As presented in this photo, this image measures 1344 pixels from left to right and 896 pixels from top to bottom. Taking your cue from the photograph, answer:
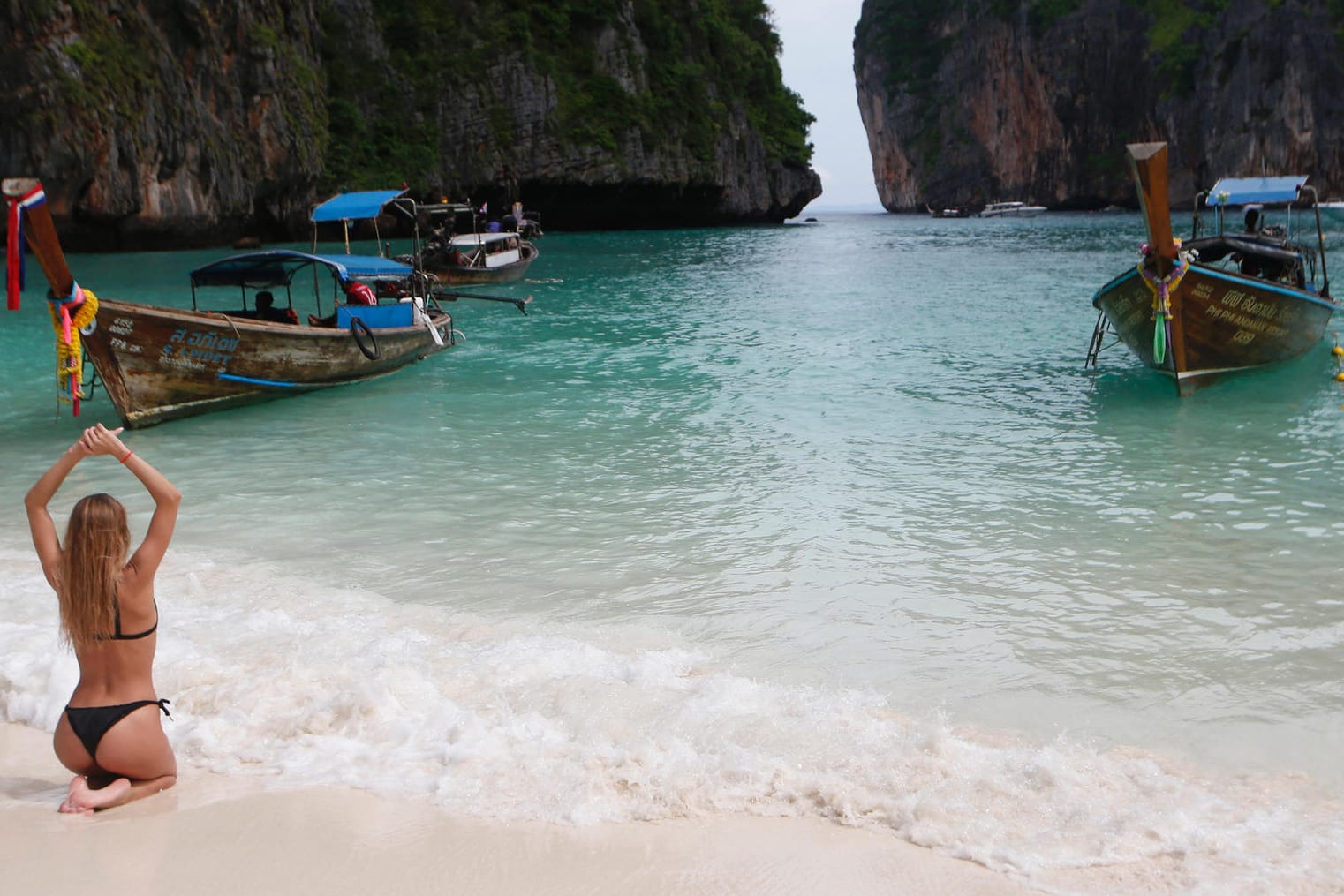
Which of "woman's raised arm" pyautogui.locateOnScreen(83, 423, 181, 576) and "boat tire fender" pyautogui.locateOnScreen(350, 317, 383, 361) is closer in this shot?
"woman's raised arm" pyautogui.locateOnScreen(83, 423, 181, 576)

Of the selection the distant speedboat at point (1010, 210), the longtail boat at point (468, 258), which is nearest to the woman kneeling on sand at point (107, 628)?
the longtail boat at point (468, 258)

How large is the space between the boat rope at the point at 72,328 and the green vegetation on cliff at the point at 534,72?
1509 inches

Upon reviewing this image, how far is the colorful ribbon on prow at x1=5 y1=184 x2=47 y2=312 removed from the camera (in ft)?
28.6

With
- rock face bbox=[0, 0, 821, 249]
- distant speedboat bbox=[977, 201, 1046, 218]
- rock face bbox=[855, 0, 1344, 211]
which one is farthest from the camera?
distant speedboat bbox=[977, 201, 1046, 218]

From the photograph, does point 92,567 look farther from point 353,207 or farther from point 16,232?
point 353,207

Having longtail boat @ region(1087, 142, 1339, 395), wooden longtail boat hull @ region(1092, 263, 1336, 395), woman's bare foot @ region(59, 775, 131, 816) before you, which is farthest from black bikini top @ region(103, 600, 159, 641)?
wooden longtail boat hull @ region(1092, 263, 1336, 395)

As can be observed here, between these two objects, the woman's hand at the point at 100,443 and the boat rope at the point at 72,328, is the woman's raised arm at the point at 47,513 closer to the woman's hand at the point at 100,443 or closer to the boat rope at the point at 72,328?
the woman's hand at the point at 100,443

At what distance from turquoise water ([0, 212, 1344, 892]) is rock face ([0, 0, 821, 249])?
68.4 ft

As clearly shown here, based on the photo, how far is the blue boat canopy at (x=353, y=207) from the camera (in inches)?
744

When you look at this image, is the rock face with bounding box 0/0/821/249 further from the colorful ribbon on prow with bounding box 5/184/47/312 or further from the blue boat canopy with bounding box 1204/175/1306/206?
the blue boat canopy with bounding box 1204/175/1306/206

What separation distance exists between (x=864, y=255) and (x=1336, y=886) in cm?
3982

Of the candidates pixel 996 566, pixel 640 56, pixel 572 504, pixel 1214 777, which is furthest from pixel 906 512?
pixel 640 56

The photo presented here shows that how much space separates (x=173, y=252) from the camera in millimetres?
37688

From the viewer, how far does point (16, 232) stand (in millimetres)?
9102
